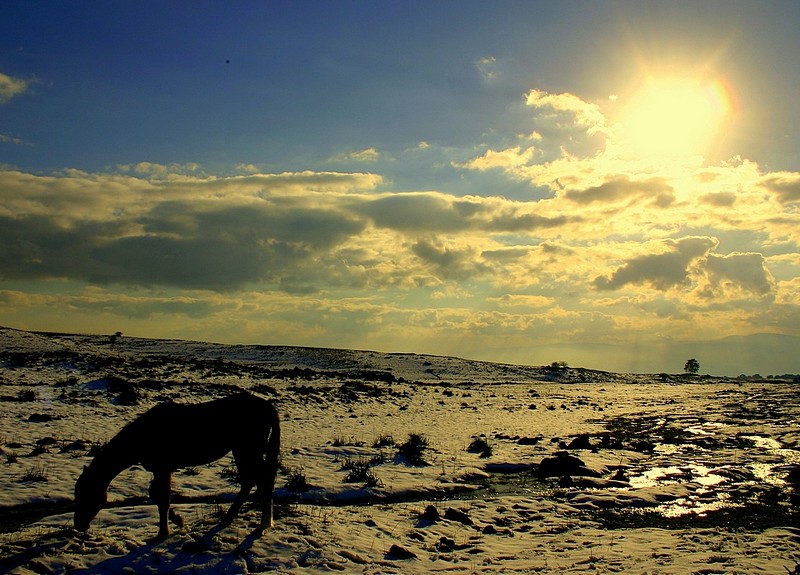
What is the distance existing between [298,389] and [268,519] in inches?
1258

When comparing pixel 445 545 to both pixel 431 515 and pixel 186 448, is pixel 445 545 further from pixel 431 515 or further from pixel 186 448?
pixel 186 448

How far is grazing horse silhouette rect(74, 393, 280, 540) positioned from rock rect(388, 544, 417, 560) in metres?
2.20

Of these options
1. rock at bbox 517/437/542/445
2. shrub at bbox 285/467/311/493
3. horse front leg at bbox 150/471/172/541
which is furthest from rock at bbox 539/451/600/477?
horse front leg at bbox 150/471/172/541

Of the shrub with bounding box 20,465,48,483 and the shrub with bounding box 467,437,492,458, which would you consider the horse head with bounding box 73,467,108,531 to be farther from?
the shrub with bounding box 467,437,492,458

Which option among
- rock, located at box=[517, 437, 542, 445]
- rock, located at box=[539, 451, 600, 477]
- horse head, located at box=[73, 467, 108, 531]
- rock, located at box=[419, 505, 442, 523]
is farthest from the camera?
rock, located at box=[517, 437, 542, 445]

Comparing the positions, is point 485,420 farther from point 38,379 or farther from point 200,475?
point 38,379

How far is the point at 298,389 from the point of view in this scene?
41500 mm

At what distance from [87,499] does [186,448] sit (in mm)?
1749

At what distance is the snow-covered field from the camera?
9.23 meters

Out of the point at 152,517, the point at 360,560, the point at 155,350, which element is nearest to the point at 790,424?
the point at 360,560

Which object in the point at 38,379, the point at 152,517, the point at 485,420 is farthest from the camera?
the point at 38,379

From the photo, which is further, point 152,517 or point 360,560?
point 152,517

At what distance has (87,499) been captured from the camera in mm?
9781

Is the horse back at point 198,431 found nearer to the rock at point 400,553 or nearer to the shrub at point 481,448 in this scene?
the rock at point 400,553
